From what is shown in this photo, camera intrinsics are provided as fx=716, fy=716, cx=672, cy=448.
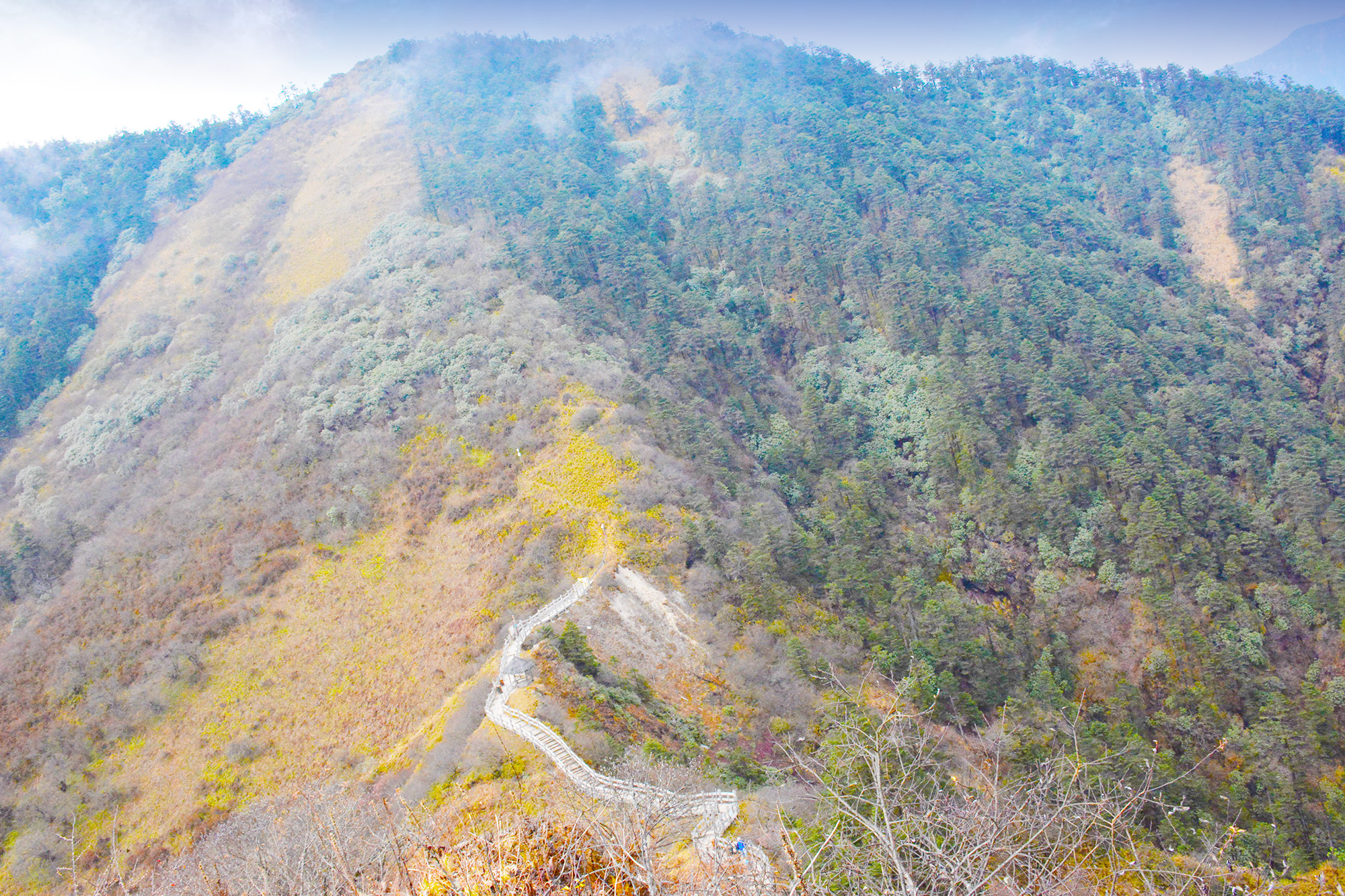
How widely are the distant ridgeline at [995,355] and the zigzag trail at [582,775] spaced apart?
10.7 metres

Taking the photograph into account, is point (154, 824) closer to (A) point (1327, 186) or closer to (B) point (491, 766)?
(B) point (491, 766)

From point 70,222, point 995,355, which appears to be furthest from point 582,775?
point 70,222

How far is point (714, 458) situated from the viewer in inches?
1906

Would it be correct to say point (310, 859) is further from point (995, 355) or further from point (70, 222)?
point (70, 222)

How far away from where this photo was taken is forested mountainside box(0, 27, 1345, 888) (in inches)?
1308

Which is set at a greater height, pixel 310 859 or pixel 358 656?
pixel 310 859

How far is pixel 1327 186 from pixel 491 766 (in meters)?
101

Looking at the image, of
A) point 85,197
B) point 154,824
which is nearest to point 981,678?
point 154,824

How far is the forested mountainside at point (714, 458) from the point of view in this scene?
3322 centimetres

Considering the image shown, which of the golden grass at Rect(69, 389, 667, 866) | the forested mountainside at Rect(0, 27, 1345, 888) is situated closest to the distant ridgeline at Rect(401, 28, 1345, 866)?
the forested mountainside at Rect(0, 27, 1345, 888)

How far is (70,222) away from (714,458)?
8855 centimetres

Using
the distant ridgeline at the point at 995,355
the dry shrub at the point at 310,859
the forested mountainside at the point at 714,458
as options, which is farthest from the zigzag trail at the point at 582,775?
the distant ridgeline at the point at 995,355

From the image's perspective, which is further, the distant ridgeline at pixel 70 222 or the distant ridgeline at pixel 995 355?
the distant ridgeline at pixel 70 222

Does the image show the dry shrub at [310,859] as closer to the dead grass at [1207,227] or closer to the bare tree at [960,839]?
the bare tree at [960,839]
